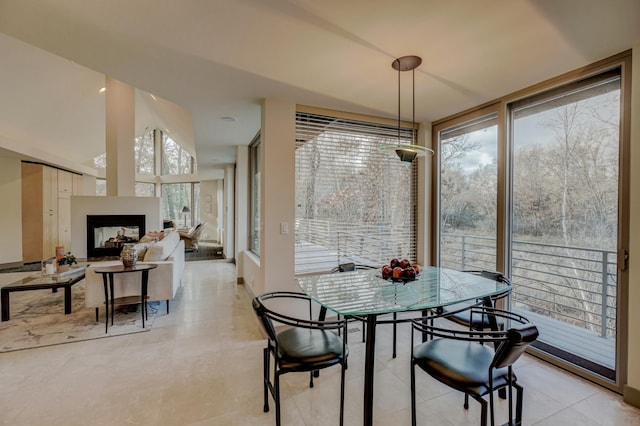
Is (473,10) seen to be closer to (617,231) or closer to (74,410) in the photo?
(617,231)

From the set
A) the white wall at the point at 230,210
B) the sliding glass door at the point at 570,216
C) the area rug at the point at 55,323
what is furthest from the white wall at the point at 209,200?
the sliding glass door at the point at 570,216

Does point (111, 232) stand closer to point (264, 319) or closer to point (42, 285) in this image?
point (42, 285)

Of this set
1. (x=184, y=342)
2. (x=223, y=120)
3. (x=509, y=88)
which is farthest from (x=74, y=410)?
(x=509, y=88)

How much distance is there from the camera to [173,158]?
11.6 metres

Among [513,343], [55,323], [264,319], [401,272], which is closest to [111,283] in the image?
[55,323]

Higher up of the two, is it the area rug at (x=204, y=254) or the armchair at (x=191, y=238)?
the armchair at (x=191, y=238)

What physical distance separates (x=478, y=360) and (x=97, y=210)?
7.10 meters

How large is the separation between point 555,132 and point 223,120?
3689 mm

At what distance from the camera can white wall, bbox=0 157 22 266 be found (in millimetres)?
6344

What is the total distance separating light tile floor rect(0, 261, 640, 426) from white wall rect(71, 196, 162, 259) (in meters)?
3.87

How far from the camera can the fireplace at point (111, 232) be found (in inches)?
231

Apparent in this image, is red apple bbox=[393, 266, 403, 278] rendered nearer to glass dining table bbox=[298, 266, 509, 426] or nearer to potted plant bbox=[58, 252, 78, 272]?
glass dining table bbox=[298, 266, 509, 426]

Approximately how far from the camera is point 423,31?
1.91 metres

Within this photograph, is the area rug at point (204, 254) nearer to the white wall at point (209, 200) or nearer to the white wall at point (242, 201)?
the white wall at point (209, 200)
